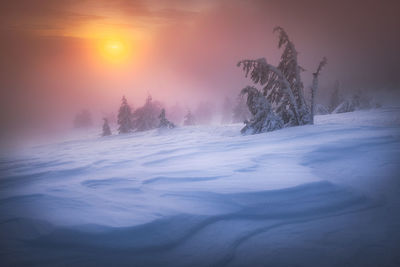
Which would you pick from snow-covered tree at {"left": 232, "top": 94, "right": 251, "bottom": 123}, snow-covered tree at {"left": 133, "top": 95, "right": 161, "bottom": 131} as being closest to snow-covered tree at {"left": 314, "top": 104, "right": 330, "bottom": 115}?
snow-covered tree at {"left": 232, "top": 94, "right": 251, "bottom": 123}

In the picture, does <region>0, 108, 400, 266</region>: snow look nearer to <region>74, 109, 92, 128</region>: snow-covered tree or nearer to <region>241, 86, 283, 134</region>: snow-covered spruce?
<region>241, 86, 283, 134</region>: snow-covered spruce

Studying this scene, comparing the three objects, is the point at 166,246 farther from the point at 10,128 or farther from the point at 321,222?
the point at 10,128

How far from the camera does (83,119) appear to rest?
2591 inches

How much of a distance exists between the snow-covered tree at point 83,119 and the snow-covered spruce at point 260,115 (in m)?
67.5

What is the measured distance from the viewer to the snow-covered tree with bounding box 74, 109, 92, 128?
6475cm

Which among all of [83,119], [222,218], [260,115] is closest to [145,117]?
[260,115]

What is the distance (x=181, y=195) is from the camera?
2609 millimetres

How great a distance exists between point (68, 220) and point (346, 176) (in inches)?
141

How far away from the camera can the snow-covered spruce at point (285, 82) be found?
34.6 feet

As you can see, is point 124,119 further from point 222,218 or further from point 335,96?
point 335,96

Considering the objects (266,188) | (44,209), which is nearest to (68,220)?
(44,209)

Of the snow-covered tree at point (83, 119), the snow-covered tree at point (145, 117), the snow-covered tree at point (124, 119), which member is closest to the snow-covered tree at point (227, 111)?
the snow-covered tree at point (145, 117)

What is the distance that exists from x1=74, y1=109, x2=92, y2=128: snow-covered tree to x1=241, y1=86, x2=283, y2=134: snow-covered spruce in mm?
67533

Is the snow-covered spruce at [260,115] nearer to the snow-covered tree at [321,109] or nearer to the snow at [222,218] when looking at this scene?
the snow at [222,218]
